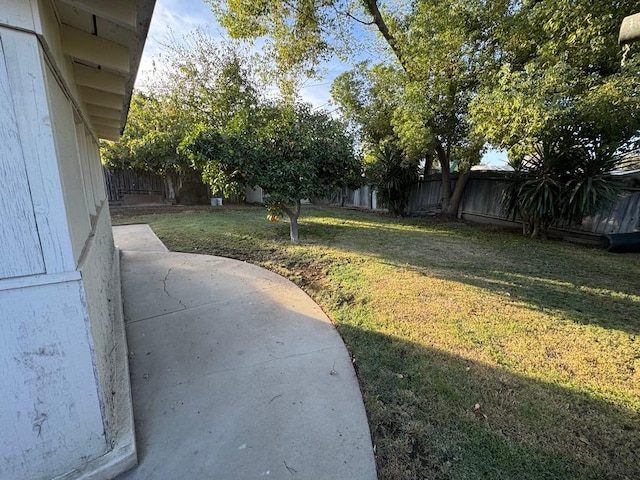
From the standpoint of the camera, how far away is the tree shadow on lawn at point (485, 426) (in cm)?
144

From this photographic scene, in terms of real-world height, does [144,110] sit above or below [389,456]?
above

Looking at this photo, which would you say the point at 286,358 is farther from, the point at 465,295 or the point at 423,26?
the point at 423,26

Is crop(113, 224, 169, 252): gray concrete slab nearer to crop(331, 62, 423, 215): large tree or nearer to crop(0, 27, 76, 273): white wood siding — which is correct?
crop(0, 27, 76, 273): white wood siding

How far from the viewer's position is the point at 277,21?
7695mm

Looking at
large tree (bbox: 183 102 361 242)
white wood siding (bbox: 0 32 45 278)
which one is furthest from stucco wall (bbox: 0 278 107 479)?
large tree (bbox: 183 102 361 242)

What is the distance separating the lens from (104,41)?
6.38 ft

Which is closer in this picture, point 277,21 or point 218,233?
point 218,233

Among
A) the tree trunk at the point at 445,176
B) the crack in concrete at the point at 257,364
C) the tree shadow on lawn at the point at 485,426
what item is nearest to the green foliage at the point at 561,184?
the tree trunk at the point at 445,176

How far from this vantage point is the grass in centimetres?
152

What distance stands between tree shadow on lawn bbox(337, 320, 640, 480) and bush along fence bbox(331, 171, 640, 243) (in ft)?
18.5

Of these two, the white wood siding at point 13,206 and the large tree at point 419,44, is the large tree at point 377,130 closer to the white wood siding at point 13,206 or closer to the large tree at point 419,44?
the large tree at point 419,44

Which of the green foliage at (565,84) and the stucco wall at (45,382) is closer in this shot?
the stucco wall at (45,382)

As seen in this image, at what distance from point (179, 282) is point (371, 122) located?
8157mm

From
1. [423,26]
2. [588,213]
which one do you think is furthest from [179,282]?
[588,213]
